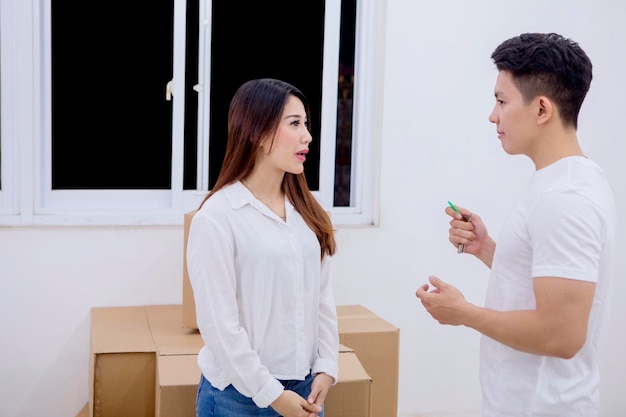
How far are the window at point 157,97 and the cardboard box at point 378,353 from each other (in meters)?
0.57

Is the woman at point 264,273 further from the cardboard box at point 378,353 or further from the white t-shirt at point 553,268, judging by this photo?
the cardboard box at point 378,353

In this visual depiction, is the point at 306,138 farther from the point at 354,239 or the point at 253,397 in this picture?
the point at 354,239

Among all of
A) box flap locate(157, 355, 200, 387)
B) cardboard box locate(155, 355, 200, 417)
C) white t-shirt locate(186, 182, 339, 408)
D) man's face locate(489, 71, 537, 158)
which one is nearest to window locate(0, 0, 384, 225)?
box flap locate(157, 355, 200, 387)

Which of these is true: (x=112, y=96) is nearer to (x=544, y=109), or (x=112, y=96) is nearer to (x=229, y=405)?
(x=229, y=405)

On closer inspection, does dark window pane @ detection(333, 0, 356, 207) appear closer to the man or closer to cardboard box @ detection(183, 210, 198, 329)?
cardboard box @ detection(183, 210, 198, 329)

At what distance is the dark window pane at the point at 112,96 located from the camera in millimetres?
2693

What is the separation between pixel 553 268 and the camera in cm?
128

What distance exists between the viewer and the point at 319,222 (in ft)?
5.72

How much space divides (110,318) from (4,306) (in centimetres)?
38

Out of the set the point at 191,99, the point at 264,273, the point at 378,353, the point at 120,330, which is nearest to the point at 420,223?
the point at 378,353

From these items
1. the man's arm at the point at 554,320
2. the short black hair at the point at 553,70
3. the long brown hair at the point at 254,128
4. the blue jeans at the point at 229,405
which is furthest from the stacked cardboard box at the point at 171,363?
the short black hair at the point at 553,70

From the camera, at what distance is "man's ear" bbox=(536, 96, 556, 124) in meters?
1.41

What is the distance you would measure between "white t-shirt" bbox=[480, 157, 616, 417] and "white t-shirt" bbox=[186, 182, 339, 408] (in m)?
0.41

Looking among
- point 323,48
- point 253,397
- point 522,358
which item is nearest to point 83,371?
point 253,397
